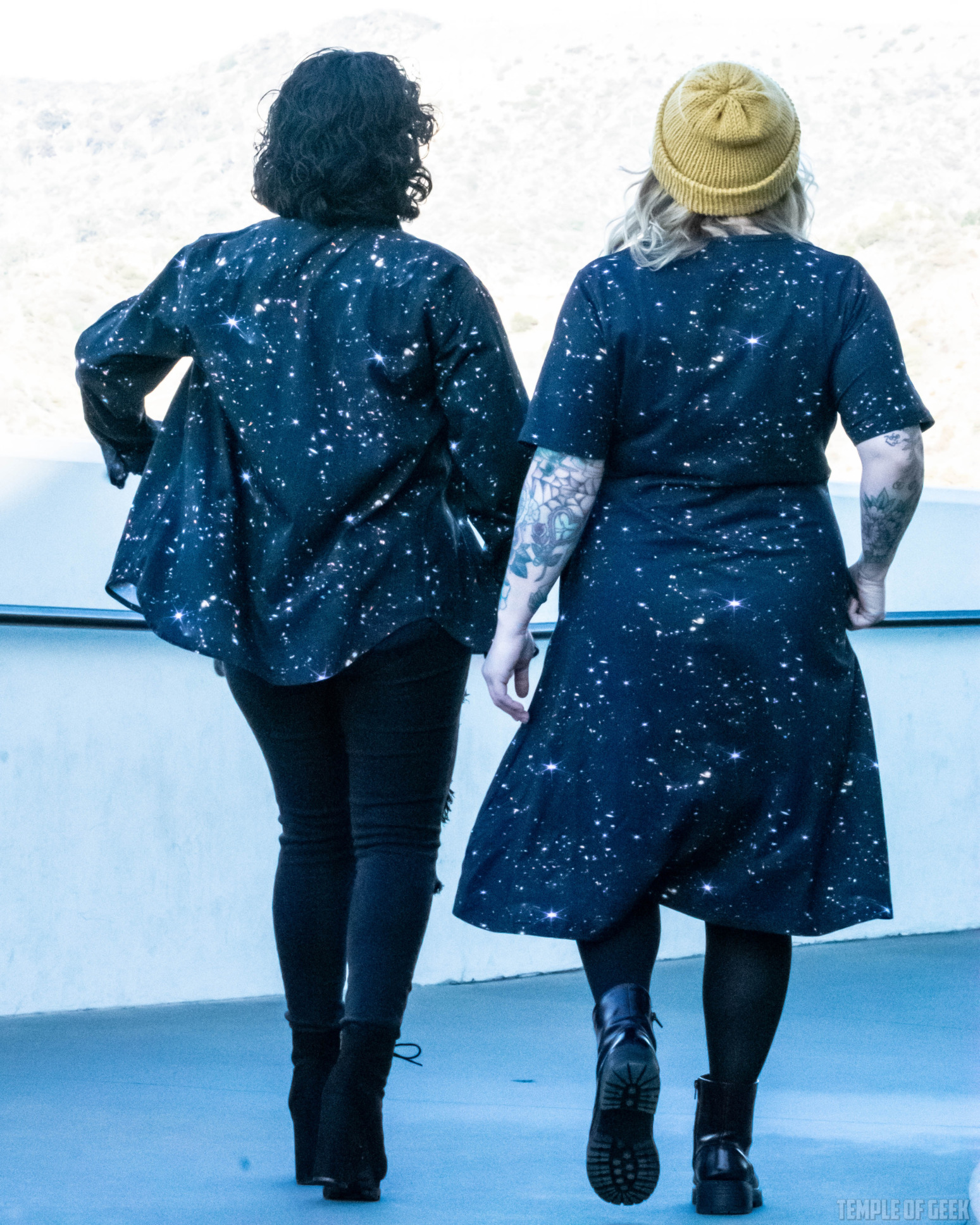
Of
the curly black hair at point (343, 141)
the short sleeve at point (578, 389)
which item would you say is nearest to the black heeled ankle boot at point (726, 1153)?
the short sleeve at point (578, 389)

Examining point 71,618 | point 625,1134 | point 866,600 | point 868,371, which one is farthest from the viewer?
point 71,618

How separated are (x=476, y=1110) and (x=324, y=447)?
1090 mm

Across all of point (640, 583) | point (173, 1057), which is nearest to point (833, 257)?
point (640, 583)

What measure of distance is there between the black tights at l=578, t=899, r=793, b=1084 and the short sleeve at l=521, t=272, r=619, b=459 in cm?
54

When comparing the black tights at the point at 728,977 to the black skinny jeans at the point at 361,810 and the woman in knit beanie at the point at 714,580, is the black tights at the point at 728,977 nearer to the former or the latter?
the woman in knit beanie at the point at 714,580

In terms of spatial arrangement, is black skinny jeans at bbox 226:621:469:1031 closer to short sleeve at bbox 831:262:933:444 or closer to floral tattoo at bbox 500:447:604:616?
floral tattoo at bbox 500:447:604:616

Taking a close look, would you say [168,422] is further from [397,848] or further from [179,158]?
[179,158]

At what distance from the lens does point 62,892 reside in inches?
116

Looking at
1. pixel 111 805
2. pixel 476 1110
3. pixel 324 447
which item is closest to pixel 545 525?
pixel 324 447

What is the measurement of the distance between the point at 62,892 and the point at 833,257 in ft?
6.34

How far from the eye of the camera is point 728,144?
1726 mm

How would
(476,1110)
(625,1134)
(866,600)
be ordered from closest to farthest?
(625,1134) → (866,600) → (476,1110)

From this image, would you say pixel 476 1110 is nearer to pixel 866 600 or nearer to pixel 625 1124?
pixel 625 1124

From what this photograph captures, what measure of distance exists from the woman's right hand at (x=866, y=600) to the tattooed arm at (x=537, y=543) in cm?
33
